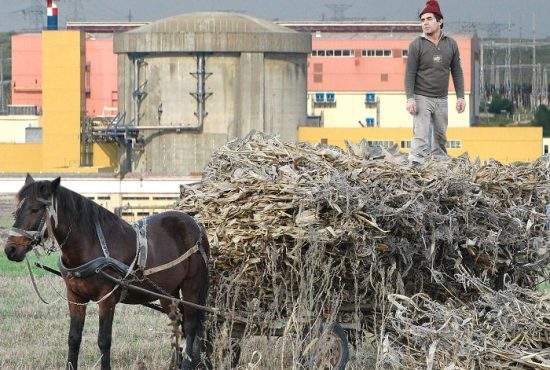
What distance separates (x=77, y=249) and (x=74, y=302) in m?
0.39

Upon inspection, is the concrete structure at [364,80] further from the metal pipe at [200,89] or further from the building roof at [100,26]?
the building roof at [100,26]

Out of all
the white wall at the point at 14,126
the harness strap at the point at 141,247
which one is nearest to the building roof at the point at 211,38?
the white wall at the point at 14,126

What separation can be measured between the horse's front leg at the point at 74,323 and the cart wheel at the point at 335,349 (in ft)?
5.12

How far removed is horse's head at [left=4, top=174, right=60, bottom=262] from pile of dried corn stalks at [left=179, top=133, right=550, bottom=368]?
145cm

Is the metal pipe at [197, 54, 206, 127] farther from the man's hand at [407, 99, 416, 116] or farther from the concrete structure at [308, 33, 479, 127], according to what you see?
the man's hand at [407, 99, 416, 116]

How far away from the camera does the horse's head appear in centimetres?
779

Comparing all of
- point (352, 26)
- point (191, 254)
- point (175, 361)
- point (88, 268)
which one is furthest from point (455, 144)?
point (352, 26)

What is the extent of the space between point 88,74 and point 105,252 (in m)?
80.7

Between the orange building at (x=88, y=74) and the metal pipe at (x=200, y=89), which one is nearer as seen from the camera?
the metal pipe at (x=200, y=89)

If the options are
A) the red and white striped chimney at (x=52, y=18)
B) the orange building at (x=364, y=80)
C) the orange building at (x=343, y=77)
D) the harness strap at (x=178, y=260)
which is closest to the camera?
the harness strap at (x=178, y=260)

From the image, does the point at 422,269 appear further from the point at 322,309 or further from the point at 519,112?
the point at 519,112

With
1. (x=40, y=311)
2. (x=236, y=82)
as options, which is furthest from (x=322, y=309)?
(x=236, y=82)

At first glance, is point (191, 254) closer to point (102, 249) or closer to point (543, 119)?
point (102, 249)

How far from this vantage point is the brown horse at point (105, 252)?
793 centimetres
